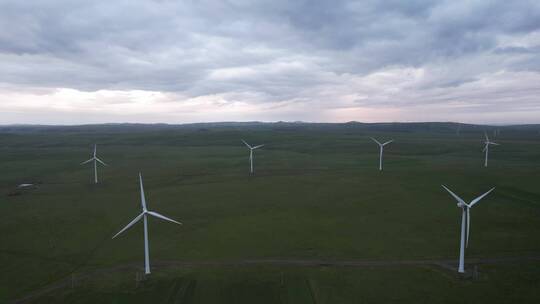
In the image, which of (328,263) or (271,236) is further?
(271,236)

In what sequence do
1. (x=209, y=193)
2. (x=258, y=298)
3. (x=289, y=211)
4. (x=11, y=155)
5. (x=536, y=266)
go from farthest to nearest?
1. (x=11, y=155)
2. (x=209, y=193)
3. (x=289, y=211)
4. (x=536, y=266)
5. (x=258, y=298)

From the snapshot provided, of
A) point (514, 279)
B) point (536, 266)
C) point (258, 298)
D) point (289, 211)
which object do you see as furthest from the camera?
point (289, 211)

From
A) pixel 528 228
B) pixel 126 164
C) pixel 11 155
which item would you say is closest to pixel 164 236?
pixel 528 228

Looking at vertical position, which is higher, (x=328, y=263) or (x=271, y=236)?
(x=271, y=236)

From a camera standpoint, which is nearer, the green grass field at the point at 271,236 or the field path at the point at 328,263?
the green grass field at the point at 271,236

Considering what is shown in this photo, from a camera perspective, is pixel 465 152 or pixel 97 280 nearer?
pixel 97 280

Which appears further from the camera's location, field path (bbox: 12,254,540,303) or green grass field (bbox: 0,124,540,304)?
field path (bbox: 12,254,540,303)

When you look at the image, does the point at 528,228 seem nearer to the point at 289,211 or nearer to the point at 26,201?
the point at 289,211

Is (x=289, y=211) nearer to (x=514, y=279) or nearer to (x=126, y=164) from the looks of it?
(x=514, y=279)
